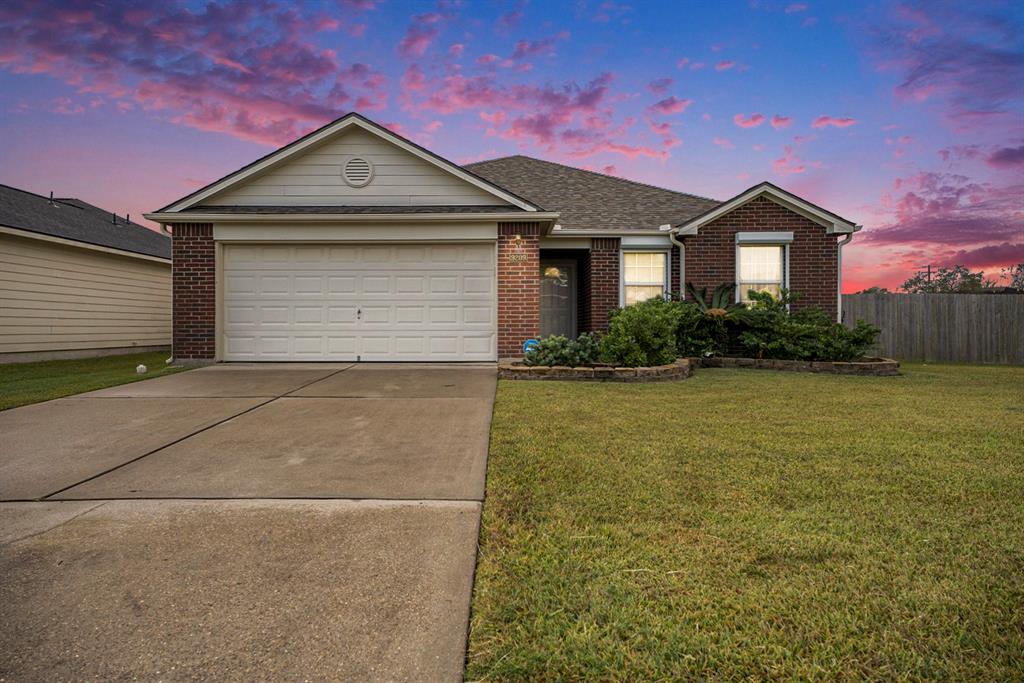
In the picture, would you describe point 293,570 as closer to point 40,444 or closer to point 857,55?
point 40,444

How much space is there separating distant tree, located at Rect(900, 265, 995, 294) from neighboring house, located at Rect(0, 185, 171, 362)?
134ft

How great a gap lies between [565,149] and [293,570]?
17.0 m

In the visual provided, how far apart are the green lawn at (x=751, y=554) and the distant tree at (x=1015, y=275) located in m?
32.7

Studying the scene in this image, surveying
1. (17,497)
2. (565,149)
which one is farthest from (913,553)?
(565,149)

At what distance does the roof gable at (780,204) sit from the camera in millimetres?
11391

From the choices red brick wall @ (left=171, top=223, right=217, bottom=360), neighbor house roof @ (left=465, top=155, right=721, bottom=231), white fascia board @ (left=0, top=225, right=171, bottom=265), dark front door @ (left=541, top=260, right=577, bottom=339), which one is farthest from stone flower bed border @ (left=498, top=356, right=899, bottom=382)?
white fascia board @ (left=0, top=225, right=171, bottom=265)

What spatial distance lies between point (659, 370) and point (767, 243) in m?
6.03

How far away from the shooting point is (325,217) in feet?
32.2

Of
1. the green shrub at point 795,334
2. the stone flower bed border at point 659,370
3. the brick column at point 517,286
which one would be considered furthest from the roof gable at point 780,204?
the brick column at point 517,286

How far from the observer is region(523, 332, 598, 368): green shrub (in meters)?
8.29

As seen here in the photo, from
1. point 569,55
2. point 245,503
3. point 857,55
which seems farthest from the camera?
point 569,55

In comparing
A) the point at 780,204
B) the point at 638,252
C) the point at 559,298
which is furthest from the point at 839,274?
the point at 559,298

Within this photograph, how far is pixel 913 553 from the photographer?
2.19 m

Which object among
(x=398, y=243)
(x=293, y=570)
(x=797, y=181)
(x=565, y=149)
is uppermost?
(x=565, y=149)
